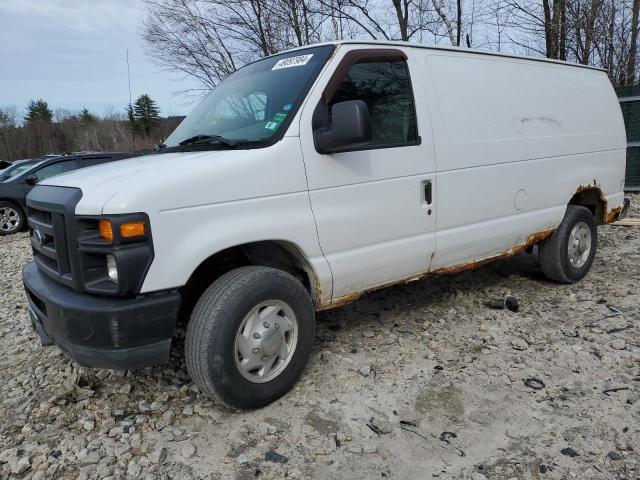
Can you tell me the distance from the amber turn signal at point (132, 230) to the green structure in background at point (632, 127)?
35.7ft

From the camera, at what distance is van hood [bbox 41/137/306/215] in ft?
7.68

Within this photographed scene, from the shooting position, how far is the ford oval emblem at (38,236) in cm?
284

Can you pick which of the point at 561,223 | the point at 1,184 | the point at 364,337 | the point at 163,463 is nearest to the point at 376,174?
the point at 364,337

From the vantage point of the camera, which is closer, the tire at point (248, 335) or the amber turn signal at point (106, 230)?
the amber turn signal at point (106, 230)

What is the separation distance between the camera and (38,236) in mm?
2924

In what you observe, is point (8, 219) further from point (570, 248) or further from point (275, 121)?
point (570, 248)

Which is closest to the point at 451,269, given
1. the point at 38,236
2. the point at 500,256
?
the point at 500,256

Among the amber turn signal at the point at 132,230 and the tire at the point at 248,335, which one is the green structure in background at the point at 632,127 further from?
A: the amber turn signal at the point at 132,230

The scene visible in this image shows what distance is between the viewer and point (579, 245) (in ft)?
16.1

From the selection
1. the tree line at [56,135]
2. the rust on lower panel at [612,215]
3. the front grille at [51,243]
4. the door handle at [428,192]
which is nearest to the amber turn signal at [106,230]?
the front grille at [51,243]

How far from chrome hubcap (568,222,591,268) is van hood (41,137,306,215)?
3.30 m

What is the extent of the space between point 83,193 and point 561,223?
412cm

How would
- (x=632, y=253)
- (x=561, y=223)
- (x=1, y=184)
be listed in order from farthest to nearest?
(x=1, y=184), (x=632, y=253), (x=561, y=223)

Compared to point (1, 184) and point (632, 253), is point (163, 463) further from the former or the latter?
point (1, 184)
